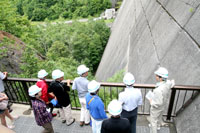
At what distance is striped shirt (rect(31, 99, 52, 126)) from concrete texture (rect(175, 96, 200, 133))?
326cm

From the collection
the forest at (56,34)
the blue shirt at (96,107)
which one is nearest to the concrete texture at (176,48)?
the blue shirt at (96,107)

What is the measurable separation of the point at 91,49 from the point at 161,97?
96.5ft

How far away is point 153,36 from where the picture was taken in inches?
286

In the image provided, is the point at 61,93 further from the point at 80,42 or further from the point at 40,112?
the point at 80,42

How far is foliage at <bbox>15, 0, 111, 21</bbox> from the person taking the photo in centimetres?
6259

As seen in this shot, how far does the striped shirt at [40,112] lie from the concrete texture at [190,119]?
10.7 ft

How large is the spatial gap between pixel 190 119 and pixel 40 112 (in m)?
3.46

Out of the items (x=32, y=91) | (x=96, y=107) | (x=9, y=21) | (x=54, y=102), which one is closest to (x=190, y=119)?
(x=96, y=107)

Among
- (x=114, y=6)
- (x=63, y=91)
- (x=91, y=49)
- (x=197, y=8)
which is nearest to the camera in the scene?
(x=63, y=91)

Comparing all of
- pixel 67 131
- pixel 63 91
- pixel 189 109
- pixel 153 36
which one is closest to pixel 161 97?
pixel 189 109

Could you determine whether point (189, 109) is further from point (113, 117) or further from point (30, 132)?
point (30, 132)

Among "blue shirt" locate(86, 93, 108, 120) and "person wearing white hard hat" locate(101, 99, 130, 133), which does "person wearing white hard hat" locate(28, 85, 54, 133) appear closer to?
"blue shirt" locate(86, 93, 108, 120)

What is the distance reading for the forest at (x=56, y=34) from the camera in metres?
11.2

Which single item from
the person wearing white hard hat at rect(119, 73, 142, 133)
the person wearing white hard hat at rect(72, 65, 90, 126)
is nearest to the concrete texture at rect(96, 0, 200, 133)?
the person wearing white hard hat at rect(119, 73, 142, 133)
